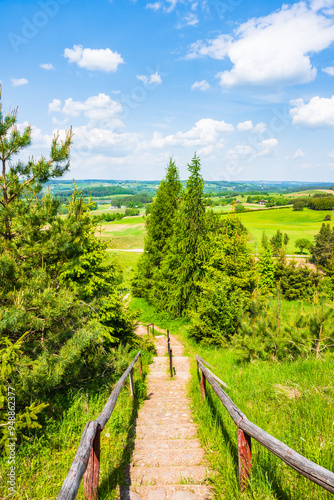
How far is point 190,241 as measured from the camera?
1669 cm

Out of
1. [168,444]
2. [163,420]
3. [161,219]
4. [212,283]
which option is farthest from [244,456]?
[161,219]

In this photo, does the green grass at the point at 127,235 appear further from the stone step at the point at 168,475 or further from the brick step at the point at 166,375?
the stone step at the point at 168,475

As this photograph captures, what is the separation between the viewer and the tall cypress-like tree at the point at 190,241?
1645 cm

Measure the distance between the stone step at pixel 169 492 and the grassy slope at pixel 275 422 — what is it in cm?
19

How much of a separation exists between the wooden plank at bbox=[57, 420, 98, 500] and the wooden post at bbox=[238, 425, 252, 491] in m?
1.51

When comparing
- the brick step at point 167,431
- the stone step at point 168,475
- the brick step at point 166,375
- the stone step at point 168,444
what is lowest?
the brick step at point 166,375

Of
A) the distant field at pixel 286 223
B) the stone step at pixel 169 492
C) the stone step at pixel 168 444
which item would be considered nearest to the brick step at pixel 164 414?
the stone step at pixel 168 444

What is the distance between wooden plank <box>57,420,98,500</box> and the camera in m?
1.98

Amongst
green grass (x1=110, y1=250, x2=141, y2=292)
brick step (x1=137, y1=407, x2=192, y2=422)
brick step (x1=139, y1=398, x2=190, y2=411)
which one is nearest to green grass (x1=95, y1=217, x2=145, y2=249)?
green grass (x1=110, y1=250, x2=141, y2=292)

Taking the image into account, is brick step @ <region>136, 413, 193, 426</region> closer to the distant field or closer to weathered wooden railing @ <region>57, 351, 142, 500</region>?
weathered wooden railing @ <region>57, 351, 142, 500</region>

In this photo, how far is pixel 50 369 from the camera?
4.30 meters

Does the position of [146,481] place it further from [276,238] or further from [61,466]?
[276,238]

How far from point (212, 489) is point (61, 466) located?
2062 millimetres

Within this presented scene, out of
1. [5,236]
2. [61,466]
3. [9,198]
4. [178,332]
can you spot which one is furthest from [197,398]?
[178,332]
